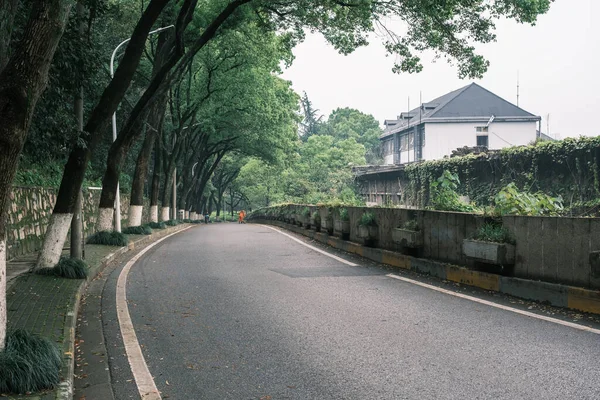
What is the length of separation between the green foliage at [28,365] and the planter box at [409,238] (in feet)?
24.7

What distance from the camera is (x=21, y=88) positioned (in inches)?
200

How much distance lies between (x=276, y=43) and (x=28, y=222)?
16730mm

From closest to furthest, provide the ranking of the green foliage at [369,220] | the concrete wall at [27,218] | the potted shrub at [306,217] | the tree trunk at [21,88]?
the tree trunk at [21,88] → the concrete wall at [27,218] → the green foliage at [369,220] → the potted shrub at [306,217]

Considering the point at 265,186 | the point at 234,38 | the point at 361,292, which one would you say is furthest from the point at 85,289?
the point at 265,186

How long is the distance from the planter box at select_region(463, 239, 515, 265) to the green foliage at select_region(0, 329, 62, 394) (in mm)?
6100

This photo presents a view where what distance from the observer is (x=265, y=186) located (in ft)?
245

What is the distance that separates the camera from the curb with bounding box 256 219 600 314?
730cm

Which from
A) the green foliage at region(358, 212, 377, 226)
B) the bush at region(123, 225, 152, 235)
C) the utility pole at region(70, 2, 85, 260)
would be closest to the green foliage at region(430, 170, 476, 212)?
the green foliage at region(358, 212, 377, 226)

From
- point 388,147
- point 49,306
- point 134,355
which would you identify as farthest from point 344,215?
point 388,147

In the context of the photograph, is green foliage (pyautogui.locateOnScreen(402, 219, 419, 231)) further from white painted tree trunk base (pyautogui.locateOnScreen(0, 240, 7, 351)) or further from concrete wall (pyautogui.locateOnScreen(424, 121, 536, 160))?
concrete wall (pyautogui.locateOnScreen(424, 121, 536, 160))

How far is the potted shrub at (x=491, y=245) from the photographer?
341 inches

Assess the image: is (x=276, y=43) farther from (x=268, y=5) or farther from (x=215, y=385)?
Result: (x=215, y=385)

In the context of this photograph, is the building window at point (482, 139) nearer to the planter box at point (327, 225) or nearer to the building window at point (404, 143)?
the building window at point (404, 143)

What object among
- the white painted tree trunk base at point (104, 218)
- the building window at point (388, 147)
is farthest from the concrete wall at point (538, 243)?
the building window at point (388, 147)
